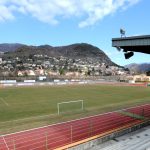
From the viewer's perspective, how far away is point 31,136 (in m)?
20.5

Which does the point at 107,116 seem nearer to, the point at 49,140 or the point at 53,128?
the point at 53,128

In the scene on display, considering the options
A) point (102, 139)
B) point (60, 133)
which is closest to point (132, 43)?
point (102, 139)

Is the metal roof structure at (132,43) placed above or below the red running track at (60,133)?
above

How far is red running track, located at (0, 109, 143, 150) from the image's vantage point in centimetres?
1869

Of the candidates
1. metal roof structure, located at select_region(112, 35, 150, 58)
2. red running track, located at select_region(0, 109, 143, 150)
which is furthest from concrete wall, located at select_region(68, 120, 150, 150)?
metal roof structure, located at select_region(112, 35, 150, 58)

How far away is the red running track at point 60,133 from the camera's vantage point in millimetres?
18688

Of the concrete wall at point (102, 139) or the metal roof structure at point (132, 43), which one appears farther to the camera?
the metal roof structure at point (132, 43)

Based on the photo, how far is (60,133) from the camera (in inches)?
854

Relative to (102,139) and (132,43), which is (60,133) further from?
(132,43)

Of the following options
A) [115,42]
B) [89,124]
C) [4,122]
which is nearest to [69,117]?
[89,124]

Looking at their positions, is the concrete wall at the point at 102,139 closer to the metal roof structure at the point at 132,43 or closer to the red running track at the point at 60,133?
the red running track at the point at 60,133

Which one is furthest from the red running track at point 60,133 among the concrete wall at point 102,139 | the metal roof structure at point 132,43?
the metal roof structure at point 132,43

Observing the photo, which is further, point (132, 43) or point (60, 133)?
point (60, 133)

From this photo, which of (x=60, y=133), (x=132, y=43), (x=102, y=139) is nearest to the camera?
(x=132, y=43)
